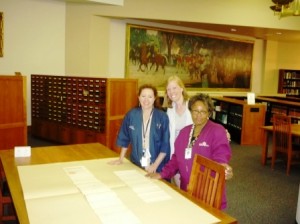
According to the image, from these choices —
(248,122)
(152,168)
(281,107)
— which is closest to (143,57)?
(248,122)

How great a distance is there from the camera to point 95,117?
20.3 feet

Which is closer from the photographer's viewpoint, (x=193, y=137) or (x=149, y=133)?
(x=193, y=137)

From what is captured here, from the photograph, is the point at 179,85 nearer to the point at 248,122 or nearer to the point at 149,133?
the point at 149,133

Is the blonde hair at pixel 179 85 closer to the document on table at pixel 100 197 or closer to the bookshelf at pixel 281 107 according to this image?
the document on table at pixel 100 197

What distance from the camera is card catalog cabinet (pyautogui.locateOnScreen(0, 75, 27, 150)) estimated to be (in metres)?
4.34

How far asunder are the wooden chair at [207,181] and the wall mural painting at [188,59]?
691 cm

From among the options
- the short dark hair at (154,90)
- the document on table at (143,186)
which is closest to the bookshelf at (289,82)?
the short dark hair at (154,90)

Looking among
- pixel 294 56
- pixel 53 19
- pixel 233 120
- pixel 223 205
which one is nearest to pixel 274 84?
pixel 294 56

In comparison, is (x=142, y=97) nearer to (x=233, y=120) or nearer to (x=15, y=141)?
(x=15, y=141)

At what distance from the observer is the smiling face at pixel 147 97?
2.75 metres

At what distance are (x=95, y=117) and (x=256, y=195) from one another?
3199 mm

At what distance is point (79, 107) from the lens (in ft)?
21.4

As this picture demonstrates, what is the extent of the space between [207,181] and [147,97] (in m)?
0.95

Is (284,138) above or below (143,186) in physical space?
below
